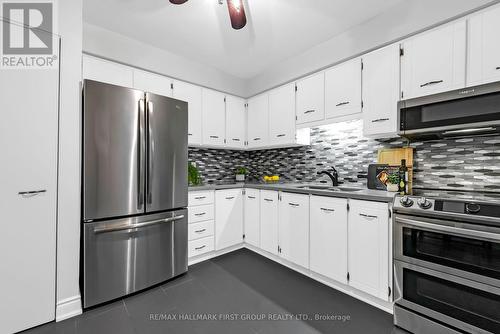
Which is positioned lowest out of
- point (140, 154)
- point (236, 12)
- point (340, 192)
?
point (340, 192)

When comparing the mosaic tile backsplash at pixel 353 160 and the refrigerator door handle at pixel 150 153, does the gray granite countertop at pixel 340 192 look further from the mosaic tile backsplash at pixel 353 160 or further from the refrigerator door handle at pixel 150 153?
the refrigerator door handle at pixel 150 153

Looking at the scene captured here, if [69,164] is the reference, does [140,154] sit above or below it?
above

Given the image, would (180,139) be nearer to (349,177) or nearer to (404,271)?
(349,177)

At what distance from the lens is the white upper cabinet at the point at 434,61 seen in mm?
1726

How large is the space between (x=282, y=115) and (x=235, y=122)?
841mm

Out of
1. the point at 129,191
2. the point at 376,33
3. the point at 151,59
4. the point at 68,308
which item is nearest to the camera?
the point at 68,308

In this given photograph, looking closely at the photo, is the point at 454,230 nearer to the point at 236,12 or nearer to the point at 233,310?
the point at 233,310

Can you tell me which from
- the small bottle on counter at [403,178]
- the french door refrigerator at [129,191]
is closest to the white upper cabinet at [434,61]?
the small bottle on counter at [403,178]

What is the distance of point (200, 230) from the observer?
2.82m

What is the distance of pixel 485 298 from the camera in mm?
1367

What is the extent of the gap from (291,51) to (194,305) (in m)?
3.03

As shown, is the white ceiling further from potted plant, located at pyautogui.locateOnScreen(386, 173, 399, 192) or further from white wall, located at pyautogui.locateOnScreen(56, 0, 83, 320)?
potted plant, located at pyautogui.locateOnScreen(386, 173, 399, 192)

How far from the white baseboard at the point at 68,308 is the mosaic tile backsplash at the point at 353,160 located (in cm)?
209

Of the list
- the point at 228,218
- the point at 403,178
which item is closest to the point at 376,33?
the point at 403,178
